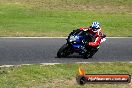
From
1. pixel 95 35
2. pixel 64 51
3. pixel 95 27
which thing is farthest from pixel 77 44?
pixel 95 27

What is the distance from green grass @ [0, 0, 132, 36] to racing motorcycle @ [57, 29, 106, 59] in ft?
17.7

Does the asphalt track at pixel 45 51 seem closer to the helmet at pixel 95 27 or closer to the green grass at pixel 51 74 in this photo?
the helmet at pixel 95 27

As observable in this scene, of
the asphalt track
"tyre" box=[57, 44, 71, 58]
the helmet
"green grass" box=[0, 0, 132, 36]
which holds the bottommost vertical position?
"green grass" box=[0, 0, 132, 36]

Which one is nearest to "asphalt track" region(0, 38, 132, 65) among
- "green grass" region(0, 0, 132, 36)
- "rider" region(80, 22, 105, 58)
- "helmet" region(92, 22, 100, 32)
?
"rider" region(80, 22, 105, 58)

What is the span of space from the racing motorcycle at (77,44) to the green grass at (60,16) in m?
Answer: 5.39

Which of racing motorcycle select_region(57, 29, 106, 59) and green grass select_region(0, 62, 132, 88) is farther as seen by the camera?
racing motorcycle select_region(57, 29, 106, 59)

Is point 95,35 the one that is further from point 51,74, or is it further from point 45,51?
point 51,74

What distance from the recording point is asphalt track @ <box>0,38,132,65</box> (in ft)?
54.7

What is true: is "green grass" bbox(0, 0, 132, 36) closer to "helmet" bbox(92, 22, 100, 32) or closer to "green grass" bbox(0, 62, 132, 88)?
"helmet" bbox(92, 22, 100, 32)

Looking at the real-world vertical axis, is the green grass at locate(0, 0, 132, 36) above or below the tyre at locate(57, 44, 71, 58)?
below

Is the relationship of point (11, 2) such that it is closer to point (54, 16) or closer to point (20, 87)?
point (54, 16)

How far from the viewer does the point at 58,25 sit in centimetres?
2519

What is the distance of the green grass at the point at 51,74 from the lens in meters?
12.7

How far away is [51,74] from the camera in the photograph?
1384 cm
